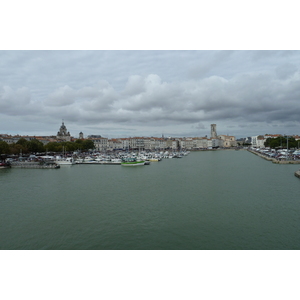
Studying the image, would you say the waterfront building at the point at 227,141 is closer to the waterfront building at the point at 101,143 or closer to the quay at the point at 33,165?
the waterfront building at the point at 101,143

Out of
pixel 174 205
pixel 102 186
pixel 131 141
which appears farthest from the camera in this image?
pixel 131 141

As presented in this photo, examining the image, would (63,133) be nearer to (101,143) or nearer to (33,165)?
(101,143)

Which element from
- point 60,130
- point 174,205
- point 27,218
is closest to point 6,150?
point 27,218

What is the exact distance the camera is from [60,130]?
59156mm

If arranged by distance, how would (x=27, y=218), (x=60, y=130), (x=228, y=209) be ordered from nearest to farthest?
(x=27, y=218) → (x=228, y=209) → (x=60, y=130)

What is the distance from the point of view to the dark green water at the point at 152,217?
5.09 metres

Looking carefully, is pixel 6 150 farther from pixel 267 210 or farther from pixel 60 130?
pixel 60 130

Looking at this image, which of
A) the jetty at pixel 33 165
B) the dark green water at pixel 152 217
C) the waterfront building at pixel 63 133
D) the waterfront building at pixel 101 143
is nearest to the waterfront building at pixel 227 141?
the waterfront building at pixel 101 143

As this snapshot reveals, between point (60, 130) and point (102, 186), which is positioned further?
point (60, 130)

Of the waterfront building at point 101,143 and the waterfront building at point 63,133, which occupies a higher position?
the waterfront building at point 63,133

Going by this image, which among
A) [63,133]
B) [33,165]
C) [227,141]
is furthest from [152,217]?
[227,141]

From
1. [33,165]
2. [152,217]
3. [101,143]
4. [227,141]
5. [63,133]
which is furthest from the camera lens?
[227,141]

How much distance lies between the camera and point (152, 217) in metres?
6.61

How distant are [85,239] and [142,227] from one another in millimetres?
1320
